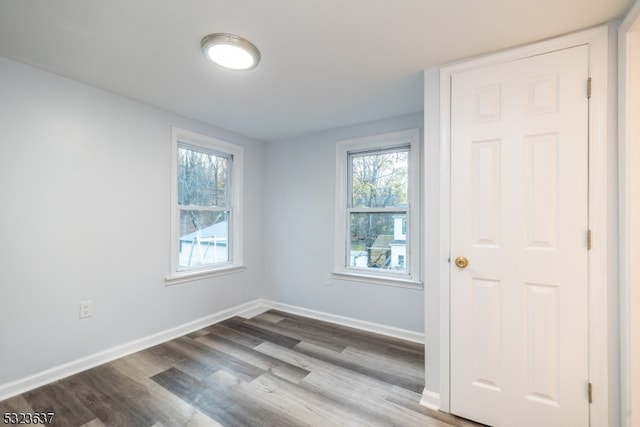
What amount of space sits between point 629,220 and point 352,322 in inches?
95.7

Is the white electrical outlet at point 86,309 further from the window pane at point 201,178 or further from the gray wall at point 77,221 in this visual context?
the window pane at point 201,178

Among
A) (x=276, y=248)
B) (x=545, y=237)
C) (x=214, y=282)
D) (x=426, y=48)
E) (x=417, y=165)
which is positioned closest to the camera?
(x=545, y=237)

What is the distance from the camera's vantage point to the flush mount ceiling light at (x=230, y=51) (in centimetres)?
162

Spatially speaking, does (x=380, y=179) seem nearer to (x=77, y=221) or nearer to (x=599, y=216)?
(x=599, y=216)

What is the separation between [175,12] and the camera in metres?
1.44

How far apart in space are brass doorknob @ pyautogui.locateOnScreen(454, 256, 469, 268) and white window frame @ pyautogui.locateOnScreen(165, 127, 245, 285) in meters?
2.56

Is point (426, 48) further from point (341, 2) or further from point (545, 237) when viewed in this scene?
point (545, 237)

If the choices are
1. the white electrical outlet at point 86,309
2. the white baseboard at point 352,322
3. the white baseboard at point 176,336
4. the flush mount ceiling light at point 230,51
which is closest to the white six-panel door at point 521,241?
the white baseboard at point 352,322

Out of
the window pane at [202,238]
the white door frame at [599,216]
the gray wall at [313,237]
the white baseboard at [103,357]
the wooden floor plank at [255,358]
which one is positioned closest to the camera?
the white door frame at [599,216]

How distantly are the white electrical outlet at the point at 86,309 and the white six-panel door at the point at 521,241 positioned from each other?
2737mm

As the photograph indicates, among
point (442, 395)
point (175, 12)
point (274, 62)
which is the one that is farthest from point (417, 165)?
point (175, 12)

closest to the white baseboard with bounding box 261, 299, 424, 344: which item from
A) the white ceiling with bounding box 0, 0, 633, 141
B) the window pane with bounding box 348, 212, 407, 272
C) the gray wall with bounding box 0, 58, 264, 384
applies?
the window pane with bounding box 348, 212, 407, 272

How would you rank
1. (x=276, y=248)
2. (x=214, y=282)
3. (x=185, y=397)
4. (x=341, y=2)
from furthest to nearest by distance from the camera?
(x=276, y=248), (x=214, y=282), (x=185, y=397), (x=341, y=2)

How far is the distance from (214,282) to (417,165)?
2.59 metres
